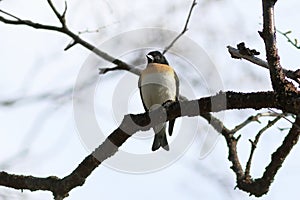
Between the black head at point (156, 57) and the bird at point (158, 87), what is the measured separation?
10 centimetres

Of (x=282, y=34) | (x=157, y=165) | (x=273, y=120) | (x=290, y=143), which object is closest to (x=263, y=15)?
(x=290, y=143)

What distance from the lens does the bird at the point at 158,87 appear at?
478 centimetres

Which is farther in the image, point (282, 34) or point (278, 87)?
point (282, 34)

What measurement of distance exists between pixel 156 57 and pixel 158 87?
47cm

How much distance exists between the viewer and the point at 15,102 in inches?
155

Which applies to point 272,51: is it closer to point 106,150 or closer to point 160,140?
point 106,150

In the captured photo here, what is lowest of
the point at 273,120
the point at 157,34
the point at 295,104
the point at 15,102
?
the point at 295,104

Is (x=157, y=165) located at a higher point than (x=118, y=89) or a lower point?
lower

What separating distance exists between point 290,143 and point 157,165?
1.36 m

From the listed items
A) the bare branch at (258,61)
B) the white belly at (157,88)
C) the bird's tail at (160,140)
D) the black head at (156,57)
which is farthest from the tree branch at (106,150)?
the black head at (156,57)

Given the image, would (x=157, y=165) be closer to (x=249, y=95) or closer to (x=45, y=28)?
(x=45, y=28)

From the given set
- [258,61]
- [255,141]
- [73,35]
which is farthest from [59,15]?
[258,61]

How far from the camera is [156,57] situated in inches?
209

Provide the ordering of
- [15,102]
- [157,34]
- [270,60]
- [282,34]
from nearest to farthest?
[270,60], [282,34], [15,102], [157,34]
